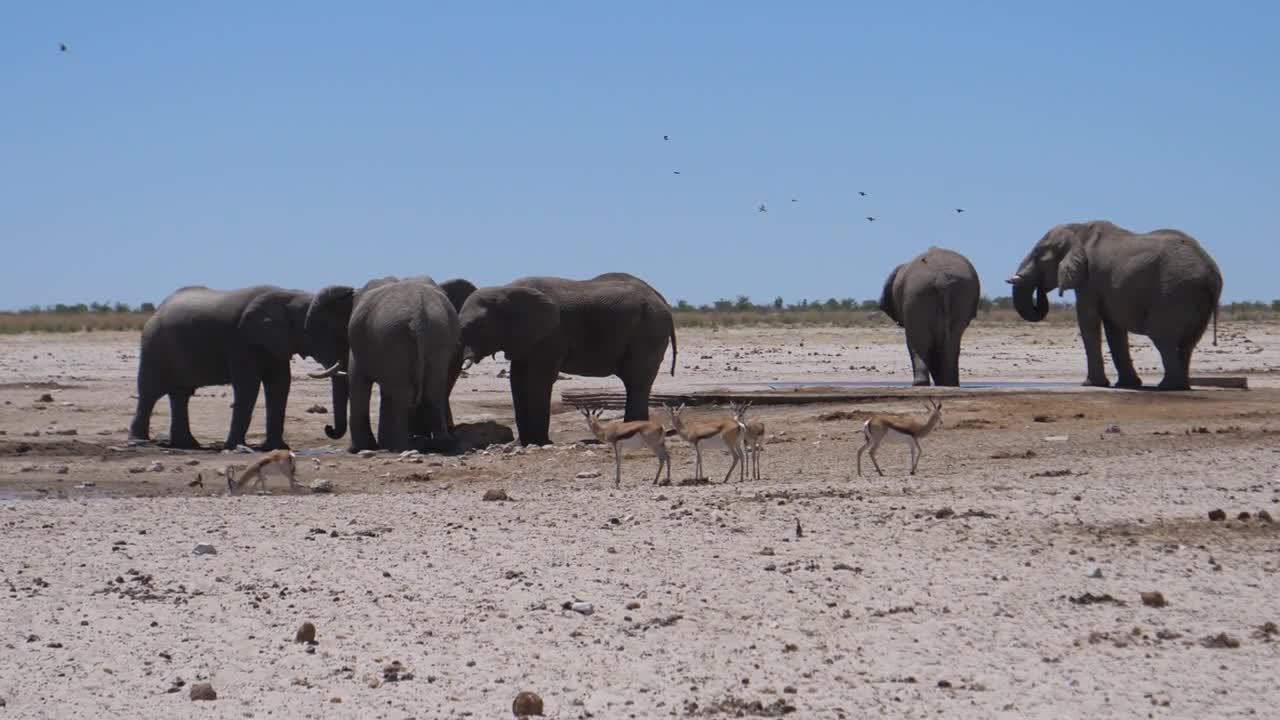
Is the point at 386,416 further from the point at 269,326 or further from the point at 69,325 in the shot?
the point at 69,325

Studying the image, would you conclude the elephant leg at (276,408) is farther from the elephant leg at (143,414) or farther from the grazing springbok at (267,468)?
the grazing springbok at (267,468)

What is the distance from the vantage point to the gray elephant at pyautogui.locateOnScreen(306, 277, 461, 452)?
68.0 ft

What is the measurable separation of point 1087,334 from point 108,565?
61.9ft

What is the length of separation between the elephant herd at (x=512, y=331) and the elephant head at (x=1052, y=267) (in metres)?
0.03

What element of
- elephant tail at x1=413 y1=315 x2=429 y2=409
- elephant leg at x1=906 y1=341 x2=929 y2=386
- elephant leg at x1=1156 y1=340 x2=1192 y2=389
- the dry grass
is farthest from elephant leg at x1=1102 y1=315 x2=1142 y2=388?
the dry grass

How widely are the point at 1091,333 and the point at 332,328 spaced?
10.9 metres

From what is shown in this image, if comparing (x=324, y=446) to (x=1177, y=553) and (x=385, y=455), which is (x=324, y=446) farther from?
(x=1177, y=553)

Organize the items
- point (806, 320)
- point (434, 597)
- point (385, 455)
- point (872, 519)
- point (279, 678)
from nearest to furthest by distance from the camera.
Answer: point (279, 678)
point (434, 597)
point (872, 519)
point (385, 455)
point (806, 320)

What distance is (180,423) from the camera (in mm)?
23891

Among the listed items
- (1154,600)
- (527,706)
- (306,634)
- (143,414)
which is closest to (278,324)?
(143,414)

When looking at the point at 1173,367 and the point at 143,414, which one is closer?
the point at 143,414

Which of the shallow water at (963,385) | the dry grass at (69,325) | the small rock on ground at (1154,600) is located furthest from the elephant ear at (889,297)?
the dry grass at (69,325)

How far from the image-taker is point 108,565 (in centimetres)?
1119

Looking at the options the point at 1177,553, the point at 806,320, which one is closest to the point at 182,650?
the point at 1177,553
